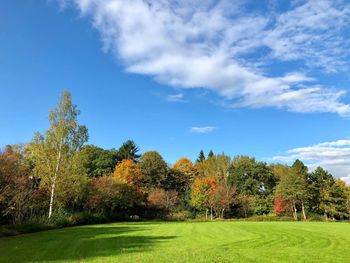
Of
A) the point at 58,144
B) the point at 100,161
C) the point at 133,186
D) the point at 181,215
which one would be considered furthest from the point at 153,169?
the point at 58,144

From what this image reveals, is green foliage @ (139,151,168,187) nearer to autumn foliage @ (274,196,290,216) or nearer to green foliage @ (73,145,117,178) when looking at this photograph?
green foliage @ (73,145,117,178)

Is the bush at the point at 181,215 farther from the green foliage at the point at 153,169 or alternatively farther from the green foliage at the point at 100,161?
the green foliage at the point at 100,161

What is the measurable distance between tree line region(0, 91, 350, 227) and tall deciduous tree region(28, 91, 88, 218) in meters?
0.09

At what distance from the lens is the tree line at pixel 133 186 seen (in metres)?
30.8

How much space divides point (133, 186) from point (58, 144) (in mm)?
21111

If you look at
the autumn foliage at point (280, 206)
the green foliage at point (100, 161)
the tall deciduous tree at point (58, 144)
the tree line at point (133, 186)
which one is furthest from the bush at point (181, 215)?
the tall deciduous tree at point (58, 144)

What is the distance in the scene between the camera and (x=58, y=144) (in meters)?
33.5

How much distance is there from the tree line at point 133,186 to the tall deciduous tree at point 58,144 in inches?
3.5

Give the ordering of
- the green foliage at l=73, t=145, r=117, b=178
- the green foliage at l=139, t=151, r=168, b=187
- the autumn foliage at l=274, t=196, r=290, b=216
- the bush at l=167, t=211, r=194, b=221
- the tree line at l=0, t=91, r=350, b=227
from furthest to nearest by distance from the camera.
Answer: the green foliage at l=139, t=151, r=168, b=187
the green foliage at l=73, t=145, r=117, b=178
the autumn foliage at l=274, t=196, r=290, b=216
the bush at l=167, t=211, r=194, b=221
the tree line at l=0, t=91, r=350, b=227

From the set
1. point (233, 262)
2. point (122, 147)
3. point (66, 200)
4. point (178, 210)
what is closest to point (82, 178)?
point (66, 200)

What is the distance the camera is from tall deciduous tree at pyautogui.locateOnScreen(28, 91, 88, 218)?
105ft

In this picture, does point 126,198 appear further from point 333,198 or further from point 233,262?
point 233,262

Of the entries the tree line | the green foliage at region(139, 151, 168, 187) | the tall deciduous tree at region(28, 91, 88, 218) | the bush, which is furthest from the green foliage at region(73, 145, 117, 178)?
the tall deciduous tree at region(28, 91, 88, 218)

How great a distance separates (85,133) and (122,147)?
131 feet
